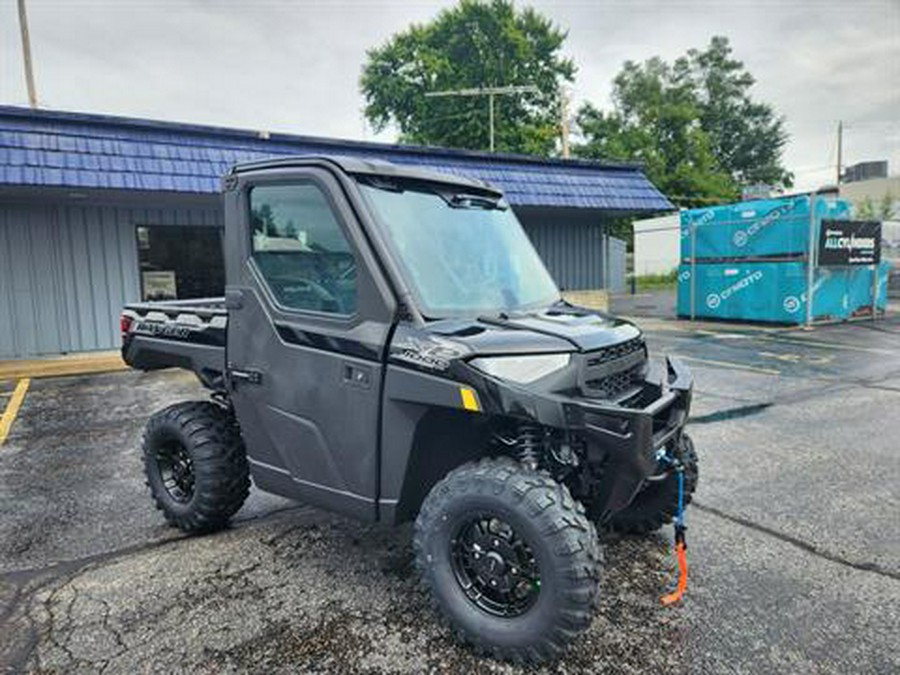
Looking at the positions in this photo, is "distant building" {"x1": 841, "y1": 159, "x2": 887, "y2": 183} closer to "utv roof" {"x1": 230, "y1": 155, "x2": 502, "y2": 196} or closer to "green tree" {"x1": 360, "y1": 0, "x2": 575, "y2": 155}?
"green tree" {"x1": 360, "y1": 0, "x2": 575, "y2": 155}

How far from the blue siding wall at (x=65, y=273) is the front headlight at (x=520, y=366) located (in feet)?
36.8

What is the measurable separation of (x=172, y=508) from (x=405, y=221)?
2.45m

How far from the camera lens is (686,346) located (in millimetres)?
11930

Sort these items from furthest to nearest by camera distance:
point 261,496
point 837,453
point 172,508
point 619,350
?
point 837,453 → point 261,496 → point 172,508 → point 619,350

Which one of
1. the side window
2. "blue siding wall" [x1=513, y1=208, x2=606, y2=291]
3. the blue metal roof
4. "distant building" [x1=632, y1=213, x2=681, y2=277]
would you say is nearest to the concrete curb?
the blue metal roof

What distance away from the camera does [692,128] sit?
43.7m

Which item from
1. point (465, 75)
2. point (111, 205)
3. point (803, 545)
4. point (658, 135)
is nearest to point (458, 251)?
point (803, 545)

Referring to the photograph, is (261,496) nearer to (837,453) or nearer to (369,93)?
(837,453)

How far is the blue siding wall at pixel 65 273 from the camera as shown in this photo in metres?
10.6

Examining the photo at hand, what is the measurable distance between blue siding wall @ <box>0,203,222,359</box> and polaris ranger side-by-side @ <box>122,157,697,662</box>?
9.28 meters

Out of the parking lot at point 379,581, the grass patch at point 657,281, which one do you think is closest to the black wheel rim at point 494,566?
the parking lot at point 379,581

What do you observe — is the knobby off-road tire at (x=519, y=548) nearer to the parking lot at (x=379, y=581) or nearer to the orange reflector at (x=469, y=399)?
the parking lot at (x=379, y=581)

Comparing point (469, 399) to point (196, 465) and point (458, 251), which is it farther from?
point (196, 465)

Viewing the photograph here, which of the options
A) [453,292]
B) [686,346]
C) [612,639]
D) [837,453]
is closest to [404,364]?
[453,292]
